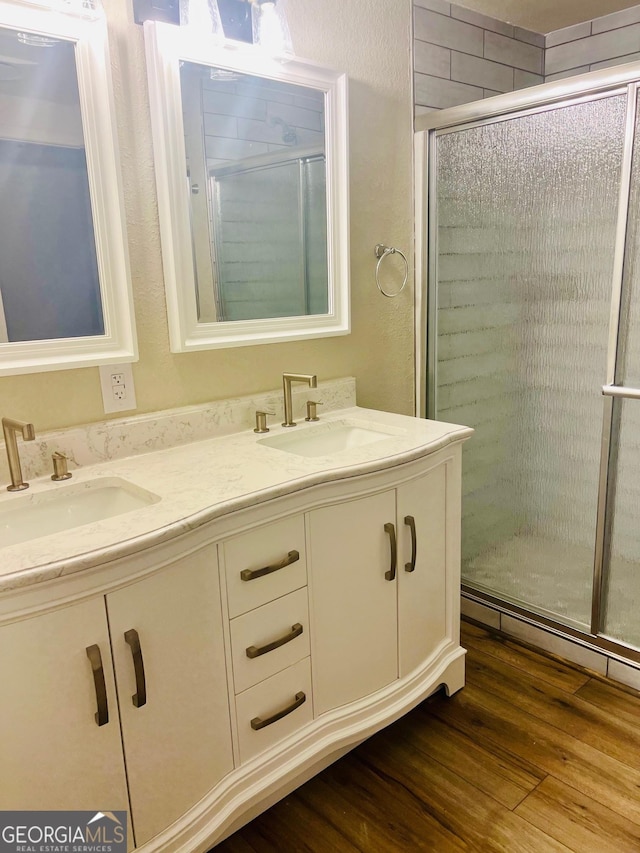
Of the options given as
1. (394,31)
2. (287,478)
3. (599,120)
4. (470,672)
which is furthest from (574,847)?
(394,31)

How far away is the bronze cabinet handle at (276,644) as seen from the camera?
138cm

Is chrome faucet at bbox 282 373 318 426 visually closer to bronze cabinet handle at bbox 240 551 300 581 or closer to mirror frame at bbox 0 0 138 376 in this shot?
mirror frame at bbox 0 0 138 376

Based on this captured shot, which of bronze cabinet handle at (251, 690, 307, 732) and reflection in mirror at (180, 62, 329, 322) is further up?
reflection in mirror at (180, 62, 329, 322)

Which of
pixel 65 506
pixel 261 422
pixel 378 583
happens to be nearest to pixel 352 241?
pixel 261 422

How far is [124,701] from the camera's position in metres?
1.17

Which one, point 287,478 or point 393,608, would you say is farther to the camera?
point 393,608

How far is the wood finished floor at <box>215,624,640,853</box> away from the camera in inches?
57.4

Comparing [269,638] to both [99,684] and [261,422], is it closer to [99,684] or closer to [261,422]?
[99,684]

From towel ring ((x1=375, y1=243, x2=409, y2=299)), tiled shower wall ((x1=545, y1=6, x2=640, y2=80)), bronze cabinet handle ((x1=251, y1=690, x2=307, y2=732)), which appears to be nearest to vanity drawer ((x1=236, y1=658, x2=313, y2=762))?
bronze cabinet handle ((x1=251, y1=690, x2=307, y2=732))

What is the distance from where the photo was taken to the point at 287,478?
142 cm

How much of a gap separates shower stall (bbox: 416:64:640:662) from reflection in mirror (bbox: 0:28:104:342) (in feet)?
4.09

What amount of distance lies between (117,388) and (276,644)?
2.47ft

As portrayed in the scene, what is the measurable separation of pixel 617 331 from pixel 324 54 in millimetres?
1210

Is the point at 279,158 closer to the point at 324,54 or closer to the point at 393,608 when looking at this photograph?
the point at 324,54
